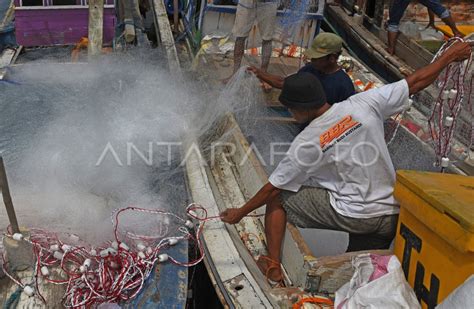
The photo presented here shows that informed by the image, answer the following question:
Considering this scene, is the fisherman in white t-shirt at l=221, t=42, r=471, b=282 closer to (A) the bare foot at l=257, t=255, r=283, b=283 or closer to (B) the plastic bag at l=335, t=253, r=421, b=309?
A: (A) the bare foot at l=257, t=255, r=283, b=283

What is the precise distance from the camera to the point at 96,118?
4656 mm

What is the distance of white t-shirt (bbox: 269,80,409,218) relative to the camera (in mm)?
2914

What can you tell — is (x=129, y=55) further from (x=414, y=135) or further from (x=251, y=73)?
(x=414, y=135)

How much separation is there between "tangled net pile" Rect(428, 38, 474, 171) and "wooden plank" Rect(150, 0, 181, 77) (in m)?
2.63

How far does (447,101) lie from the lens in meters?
3.56

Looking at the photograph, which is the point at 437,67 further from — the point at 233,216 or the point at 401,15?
the point at 401,15

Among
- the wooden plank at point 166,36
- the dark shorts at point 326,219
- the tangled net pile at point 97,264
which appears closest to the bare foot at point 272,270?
the dark shorts at point 326,219

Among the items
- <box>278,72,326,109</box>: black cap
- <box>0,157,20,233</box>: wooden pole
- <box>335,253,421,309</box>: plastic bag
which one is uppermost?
<box>278,72,326,109</box>: black cap

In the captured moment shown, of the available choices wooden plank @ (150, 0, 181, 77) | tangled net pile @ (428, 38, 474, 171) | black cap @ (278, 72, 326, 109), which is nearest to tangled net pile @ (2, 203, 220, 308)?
black cap @ (278, 72, 326, 109)

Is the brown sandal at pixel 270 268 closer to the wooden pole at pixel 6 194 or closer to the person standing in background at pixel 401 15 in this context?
the wooden pole at pixel 6 194

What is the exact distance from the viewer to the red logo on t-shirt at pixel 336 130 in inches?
114

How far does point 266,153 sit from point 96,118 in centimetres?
150

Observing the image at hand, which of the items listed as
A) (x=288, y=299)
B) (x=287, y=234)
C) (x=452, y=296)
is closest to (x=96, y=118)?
(x=287, y=234)

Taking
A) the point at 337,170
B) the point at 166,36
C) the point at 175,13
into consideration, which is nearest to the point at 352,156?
the point at 337,170
